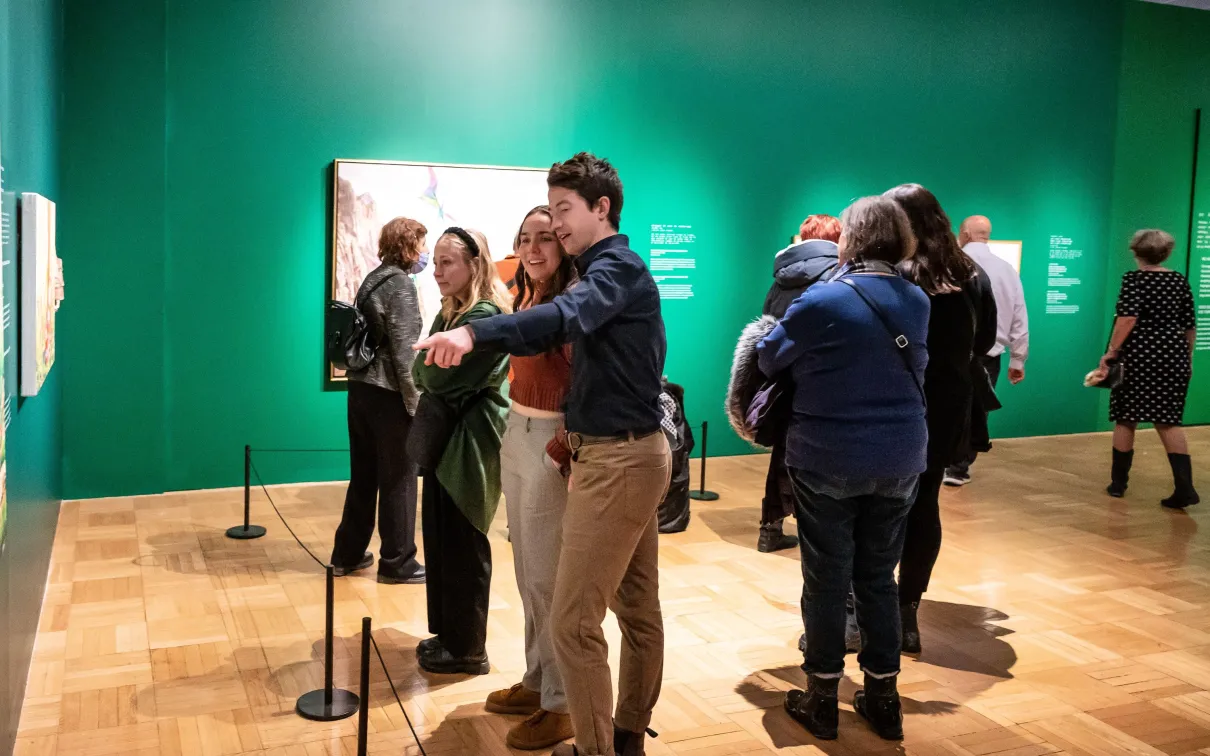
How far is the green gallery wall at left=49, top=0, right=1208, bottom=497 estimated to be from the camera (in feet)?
22.6

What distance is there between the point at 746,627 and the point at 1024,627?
128 centimetres

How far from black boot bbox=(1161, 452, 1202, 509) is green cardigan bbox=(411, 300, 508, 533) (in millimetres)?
5379

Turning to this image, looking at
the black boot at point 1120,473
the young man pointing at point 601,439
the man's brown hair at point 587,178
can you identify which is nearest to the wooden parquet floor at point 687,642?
the black boot at point 1120,473

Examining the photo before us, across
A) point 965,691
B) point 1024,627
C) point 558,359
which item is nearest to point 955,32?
point 1024,627

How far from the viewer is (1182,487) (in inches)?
292

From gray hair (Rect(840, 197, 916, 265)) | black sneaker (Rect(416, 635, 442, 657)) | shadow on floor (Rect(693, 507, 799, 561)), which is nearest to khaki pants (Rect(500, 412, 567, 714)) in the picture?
black sneaker (Rect(416, 635, 442, 657))

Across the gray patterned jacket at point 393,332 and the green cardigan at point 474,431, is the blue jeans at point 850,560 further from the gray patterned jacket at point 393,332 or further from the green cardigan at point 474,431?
the gray patterned jacket at point 393,332

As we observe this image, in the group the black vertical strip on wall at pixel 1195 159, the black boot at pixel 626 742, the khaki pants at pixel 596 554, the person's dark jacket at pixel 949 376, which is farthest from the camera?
the black vertical strip on wall at pixel 1195 159

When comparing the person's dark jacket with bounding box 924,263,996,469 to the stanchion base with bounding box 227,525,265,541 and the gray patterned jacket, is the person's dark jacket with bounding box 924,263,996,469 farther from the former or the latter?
the stanchion base with bounding box 227,525,265,541

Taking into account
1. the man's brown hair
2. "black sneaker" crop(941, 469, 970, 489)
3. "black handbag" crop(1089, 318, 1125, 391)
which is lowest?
"black sneaker" crop(941, 469, 970, 489)

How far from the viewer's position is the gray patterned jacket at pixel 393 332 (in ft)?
17.0

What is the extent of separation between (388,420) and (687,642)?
1.77 m

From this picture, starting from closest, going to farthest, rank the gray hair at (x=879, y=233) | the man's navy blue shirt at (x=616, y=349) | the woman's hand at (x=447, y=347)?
the woman's hand at (x=447, y=347) < the man's navy blue shirt at (x=616, y=349) < the gray hair at (x=879, y=233)

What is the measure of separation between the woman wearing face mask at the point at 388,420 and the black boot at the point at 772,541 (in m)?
1.94
